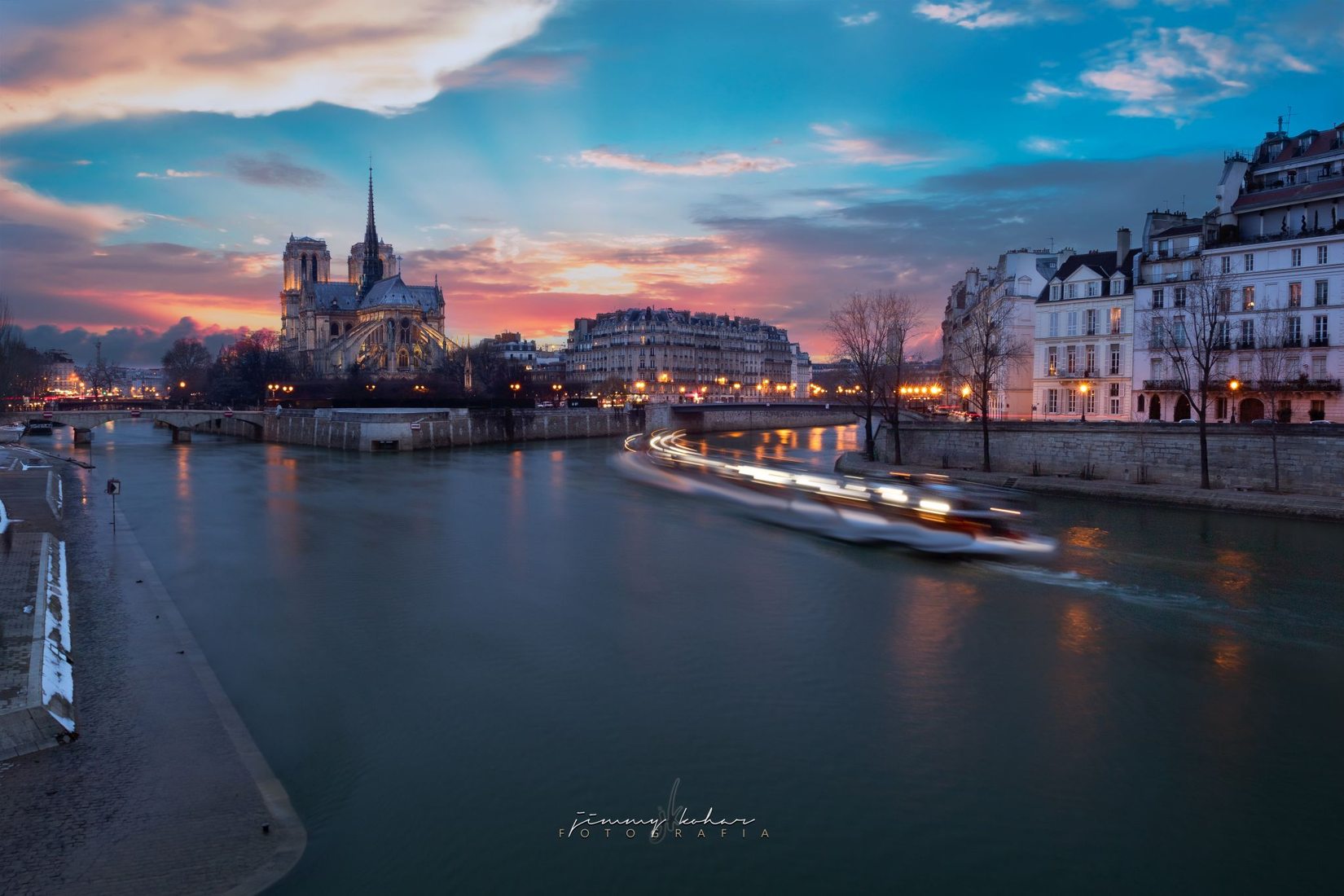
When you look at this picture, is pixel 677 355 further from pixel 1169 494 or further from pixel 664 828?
pixel 664 828

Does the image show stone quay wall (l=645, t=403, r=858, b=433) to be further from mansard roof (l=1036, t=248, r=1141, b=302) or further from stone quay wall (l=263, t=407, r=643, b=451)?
mansard roof (l=1036, t=248, r=1141, b=302)

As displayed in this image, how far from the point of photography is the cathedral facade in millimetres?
113312

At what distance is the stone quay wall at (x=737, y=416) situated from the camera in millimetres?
80750

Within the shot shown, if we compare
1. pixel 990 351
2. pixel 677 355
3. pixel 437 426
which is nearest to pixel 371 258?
pixel 677 355

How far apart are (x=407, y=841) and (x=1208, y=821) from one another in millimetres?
7714

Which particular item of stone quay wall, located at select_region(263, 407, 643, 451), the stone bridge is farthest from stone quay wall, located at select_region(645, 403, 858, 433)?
the stone bridge

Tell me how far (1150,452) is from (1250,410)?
7.64 m

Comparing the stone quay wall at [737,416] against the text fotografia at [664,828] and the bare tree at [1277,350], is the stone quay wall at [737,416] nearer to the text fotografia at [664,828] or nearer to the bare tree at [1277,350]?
the bare tree at [1277,350]

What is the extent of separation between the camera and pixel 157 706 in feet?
32.5

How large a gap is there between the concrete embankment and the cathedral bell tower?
122 m

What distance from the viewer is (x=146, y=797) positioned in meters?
7.73

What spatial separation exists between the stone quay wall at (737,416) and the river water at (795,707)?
57.9 m

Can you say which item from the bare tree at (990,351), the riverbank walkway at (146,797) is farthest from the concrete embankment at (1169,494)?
the riverbank walkway at (146,797)

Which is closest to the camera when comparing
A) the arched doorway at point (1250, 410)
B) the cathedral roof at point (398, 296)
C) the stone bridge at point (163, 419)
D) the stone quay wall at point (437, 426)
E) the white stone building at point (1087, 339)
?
the arched doorway at point (1250, 410)
